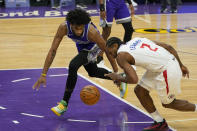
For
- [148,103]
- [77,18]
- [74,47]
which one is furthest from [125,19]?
[148,103]

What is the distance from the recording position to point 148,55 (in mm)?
5328

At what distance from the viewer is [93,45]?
256 inches

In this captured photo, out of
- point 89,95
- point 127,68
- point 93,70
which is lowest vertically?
point 89,95

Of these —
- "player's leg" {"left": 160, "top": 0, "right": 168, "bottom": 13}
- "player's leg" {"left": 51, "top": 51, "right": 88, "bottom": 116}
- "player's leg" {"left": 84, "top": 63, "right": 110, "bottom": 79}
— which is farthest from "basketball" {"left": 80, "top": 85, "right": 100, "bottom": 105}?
"player's leg" {"left": 160, "top": 0, "right": 168, "bottom": 13}

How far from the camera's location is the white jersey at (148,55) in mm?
5301

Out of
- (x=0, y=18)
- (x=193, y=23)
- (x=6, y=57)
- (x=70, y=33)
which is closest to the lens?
(x=70, y=33)

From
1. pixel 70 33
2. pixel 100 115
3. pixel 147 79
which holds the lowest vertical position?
pixel 100 115

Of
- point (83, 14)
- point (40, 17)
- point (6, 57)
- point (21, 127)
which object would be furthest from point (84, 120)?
point (40, 17)

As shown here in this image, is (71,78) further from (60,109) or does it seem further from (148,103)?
(148,103)

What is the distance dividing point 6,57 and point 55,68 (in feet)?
5.26

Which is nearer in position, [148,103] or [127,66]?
[127,66]

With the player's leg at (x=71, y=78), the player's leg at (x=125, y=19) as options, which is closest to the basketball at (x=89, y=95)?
the player's leg at (x=71, y=78)

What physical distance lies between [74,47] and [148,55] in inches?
233

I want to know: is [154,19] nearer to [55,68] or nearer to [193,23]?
[193,23]
